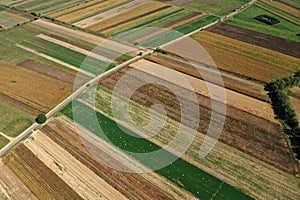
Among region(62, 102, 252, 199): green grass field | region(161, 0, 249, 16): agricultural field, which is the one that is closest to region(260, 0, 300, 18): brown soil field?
region(161, 0, 249, 16): agricultural field

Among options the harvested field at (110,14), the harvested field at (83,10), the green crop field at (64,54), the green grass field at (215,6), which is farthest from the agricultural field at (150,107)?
the green grass field at (215,6)

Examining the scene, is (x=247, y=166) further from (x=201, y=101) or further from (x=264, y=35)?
(x=264, y=35)

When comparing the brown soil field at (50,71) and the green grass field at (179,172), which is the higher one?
the brown soil field at (50,71)

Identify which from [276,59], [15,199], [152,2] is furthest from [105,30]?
[15,199]

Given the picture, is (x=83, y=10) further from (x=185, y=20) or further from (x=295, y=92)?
(x=295, y=92)

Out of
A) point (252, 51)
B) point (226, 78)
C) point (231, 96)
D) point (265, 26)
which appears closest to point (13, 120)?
point (231, 96)

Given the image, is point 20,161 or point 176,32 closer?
point 20,161

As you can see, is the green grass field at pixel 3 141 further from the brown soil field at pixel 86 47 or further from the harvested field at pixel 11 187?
the brown soil field at pixel 86 47
